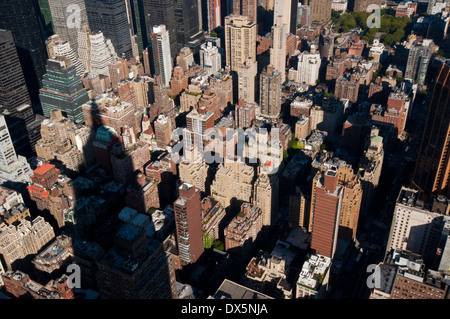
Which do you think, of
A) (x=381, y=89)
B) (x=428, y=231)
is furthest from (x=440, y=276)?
(x=381, y=89)

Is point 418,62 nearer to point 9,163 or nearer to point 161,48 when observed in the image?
point 161,48

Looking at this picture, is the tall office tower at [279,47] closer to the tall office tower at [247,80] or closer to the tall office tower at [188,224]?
the tall office tower at [247,80]

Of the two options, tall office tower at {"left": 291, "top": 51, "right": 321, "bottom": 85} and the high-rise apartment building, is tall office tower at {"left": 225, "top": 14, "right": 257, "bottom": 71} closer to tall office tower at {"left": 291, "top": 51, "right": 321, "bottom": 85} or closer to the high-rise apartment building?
tall office tower at {"left": 291, "top": 51, "right": 321, "bottom": 85}

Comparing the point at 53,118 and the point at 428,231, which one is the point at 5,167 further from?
the point at 428,231

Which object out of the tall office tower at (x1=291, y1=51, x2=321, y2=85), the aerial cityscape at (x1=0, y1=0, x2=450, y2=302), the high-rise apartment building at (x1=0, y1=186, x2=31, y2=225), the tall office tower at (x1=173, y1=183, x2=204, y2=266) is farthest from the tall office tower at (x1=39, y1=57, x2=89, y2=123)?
the tall office tower at (x1=291, y1=51, x2=321, y2=85)

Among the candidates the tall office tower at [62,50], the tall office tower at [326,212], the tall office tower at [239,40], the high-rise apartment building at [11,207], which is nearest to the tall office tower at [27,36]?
the tall office tower at [62,50]

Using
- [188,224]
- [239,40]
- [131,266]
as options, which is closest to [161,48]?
[239,40]

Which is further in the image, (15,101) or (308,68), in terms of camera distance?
(308,68)
